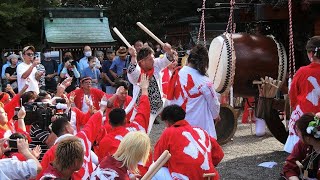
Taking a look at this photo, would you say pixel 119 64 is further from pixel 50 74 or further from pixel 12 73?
pixel 12 73

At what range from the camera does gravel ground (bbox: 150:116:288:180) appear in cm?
615

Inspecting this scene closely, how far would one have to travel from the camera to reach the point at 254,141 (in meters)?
8.20

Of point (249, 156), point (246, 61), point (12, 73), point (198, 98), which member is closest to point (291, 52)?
point (246, 61)

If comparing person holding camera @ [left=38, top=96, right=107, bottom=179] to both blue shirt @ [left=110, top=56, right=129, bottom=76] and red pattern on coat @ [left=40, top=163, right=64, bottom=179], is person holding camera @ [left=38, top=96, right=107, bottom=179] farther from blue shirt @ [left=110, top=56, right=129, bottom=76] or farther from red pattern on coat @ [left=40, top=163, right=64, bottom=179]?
blue shirt @ [left=110, top=56, right=129, bottom=76]

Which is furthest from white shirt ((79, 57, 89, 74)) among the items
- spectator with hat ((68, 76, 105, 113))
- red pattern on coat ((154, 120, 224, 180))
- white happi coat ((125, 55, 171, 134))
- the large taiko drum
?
red pattern on coat ((154, 120, 224, 180))

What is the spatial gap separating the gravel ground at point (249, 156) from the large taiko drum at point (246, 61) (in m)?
0.81

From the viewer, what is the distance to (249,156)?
7.12m

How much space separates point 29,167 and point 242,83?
4.01 m

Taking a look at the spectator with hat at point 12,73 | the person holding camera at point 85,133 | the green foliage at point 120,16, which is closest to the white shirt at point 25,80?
the spectator with hat at point 12,73

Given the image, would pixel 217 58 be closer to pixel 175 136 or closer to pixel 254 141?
pixel 254 141

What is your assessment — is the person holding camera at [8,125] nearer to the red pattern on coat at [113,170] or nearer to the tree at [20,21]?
the red pattern on coat at [113,170]

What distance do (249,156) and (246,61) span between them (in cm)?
122

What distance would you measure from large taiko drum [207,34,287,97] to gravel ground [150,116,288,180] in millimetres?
813

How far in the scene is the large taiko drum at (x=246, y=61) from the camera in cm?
689
